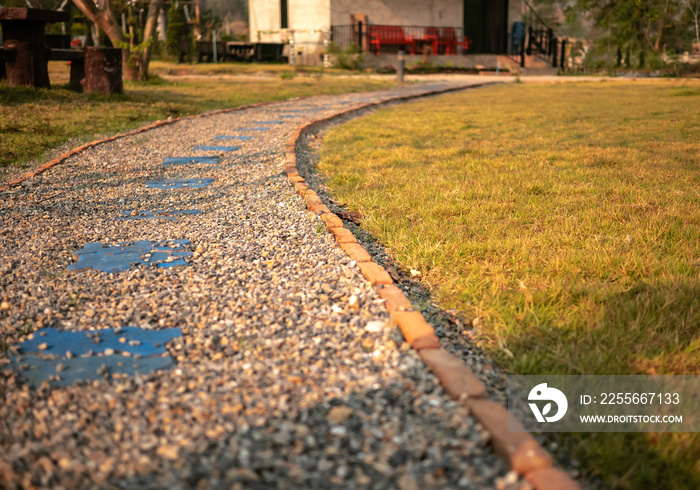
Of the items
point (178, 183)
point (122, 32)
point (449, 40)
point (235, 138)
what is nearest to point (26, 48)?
point (122, 32)

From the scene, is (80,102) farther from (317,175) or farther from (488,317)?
(488,317)

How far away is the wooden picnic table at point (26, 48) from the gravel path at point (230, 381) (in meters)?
6.28

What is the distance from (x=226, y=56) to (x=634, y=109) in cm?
Answer: 1893

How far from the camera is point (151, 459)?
1511mm

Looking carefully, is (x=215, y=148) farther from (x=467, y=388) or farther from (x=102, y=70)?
(x=467, y=388)

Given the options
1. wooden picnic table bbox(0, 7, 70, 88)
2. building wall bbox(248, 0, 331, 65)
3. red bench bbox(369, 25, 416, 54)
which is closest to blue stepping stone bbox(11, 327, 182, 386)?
wooden picnic table bbox(0, 7, 70, 88)

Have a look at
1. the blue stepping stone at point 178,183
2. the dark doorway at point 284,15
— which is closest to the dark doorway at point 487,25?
the dark doorway at point 284,15

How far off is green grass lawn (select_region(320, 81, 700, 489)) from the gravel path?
0.43m

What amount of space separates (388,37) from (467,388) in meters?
26.1

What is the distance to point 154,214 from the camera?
150 inches

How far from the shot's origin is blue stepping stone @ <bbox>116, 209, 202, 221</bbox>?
12.2ft

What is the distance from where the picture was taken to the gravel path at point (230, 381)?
1.49 meters

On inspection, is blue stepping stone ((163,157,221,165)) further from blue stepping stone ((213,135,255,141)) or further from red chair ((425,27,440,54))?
red chair ((425,27,440,54))

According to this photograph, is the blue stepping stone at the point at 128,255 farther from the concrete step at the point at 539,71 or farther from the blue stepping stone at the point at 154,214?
the concrete step at the point at 539,71
